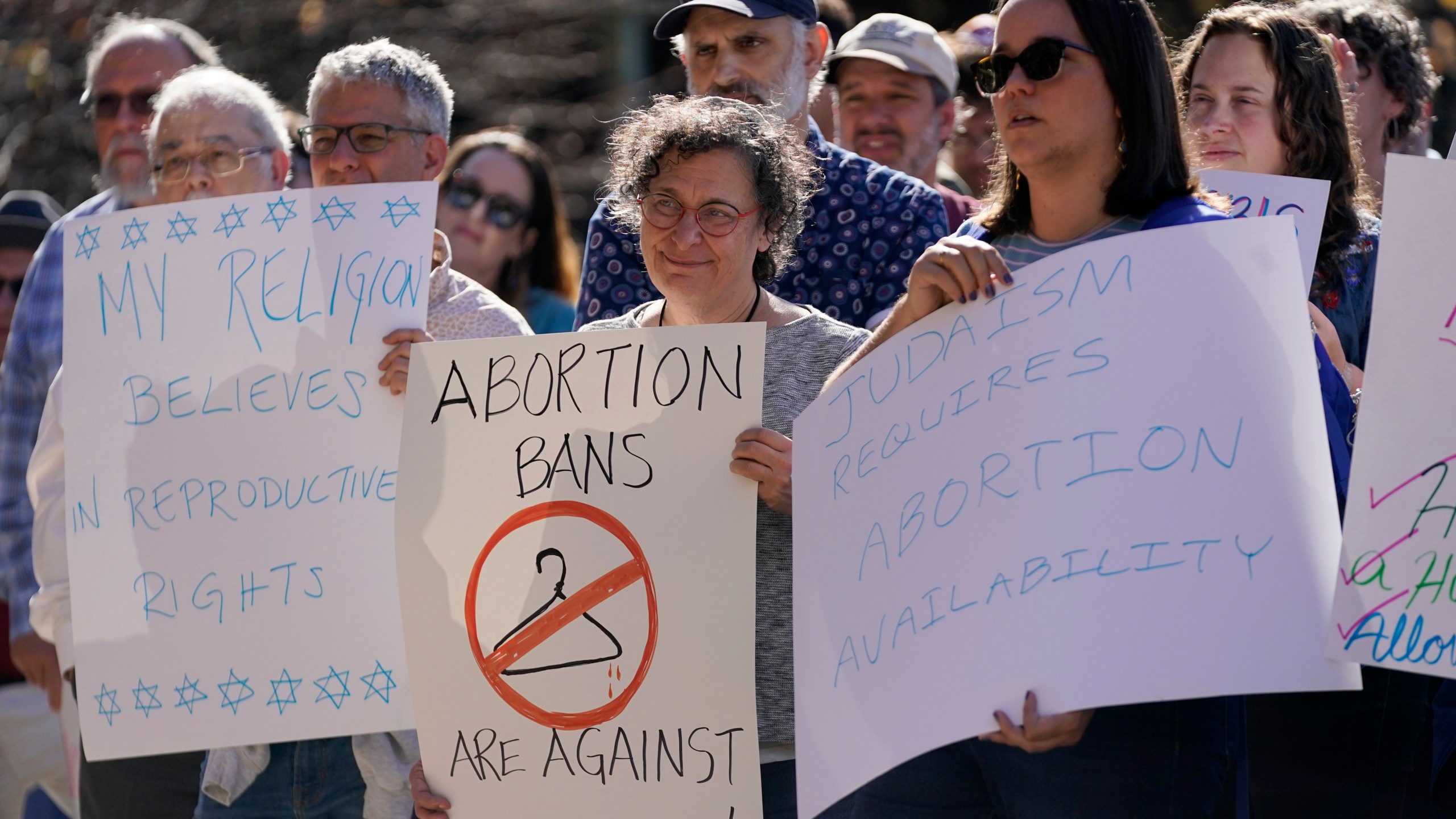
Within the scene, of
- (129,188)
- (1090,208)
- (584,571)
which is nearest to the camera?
(1090,208)

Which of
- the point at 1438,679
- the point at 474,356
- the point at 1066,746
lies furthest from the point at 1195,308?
the point at 474,356

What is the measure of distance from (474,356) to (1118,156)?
1.06 m

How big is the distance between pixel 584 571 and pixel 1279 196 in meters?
1.36

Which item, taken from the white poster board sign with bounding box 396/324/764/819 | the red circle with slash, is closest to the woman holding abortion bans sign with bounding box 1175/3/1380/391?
the white poster board sign with bounding box 396/324/764/819

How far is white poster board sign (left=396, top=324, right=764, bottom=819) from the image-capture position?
89.1 inches

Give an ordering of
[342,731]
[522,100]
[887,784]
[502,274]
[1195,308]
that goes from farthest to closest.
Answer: [522,100], [502,274], [342,731], [887,784], [1195,308]

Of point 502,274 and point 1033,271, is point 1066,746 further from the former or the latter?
point 502,274

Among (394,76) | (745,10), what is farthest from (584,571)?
(745,10)

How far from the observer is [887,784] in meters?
2.21

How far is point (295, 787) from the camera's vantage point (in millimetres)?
2752

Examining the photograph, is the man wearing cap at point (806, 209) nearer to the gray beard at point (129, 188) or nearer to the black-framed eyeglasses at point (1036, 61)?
the black-framed eyeglasses at point (1036, 61)

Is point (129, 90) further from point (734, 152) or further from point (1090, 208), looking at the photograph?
point (1090, 208)

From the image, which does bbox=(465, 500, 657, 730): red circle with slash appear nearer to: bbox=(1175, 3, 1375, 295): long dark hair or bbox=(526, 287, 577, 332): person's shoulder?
bbox=(1175, 3, 1375, 295): long dark hair

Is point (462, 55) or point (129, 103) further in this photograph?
point (462, 55)
